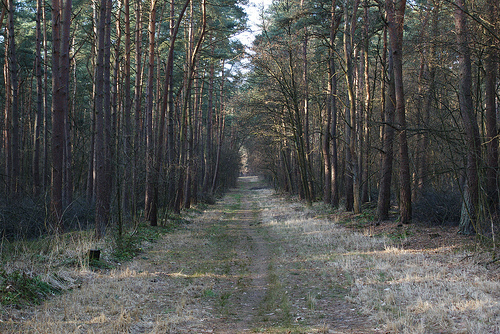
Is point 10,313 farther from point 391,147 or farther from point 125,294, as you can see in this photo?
point 391,147

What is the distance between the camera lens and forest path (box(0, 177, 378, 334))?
4.99 m

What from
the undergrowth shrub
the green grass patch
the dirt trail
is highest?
the undergrowth shrub

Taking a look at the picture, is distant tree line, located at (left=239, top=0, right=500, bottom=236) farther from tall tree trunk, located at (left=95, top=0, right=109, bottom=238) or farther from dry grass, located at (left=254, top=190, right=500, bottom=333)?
tall tree trunk, located at (left=95, top=0, right=109, bottom=238)

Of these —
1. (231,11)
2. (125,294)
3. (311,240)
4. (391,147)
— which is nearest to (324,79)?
(231,11)

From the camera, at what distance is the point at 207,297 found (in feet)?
21.5

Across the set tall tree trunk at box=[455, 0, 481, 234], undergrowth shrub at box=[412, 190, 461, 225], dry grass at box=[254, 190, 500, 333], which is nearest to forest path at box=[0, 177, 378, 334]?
dry grass at box=[254, 190, 500, 333]

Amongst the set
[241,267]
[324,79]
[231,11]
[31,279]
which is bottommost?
[241,267]

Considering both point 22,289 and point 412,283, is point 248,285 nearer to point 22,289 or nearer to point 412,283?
point 412,283

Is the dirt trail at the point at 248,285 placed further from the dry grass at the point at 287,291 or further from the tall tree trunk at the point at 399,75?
the tall tree trunk at the point at 399,75

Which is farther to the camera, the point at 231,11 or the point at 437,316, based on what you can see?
the point at 231,11

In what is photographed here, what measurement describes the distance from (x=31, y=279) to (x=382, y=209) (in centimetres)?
1128

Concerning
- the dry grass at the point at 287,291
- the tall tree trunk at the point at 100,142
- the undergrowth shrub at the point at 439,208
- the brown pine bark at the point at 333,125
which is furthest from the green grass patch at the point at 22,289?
the brown pine bark at the point at 333,125

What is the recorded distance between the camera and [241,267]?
8.80 metres

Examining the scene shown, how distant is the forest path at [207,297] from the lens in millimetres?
4988
